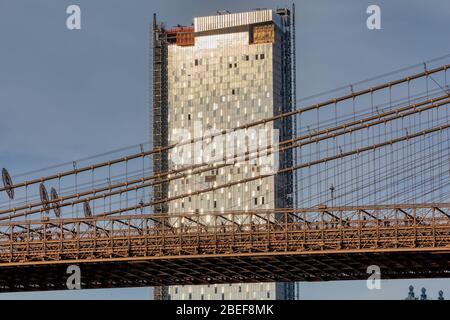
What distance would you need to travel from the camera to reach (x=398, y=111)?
12400cm

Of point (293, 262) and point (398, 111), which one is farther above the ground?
point (398, 111)

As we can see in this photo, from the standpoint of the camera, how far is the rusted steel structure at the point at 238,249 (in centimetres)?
11344

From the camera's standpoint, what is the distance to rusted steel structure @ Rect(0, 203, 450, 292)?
113 m

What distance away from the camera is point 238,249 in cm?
11831

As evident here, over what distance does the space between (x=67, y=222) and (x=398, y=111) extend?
89.6 ft
